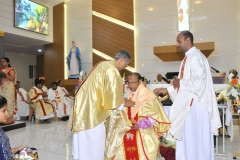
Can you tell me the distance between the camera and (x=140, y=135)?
8.63ft

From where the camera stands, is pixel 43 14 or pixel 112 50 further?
pixel 43 14

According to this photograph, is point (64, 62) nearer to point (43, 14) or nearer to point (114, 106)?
point (43, 14)

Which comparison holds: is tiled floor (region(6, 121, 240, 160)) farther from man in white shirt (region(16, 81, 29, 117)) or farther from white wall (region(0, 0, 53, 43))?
white wall (region(0, 0, 53, 43))

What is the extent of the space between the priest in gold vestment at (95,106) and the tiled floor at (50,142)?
1142 mm

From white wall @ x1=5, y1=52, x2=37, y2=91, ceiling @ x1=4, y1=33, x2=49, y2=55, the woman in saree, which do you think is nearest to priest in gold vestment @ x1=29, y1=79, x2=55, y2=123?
the woman in saree

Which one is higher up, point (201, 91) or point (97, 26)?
point (97, 26)

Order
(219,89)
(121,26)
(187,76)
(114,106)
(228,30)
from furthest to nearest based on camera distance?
(121,26), (228,30), (219,89), (187,76), (114,106)

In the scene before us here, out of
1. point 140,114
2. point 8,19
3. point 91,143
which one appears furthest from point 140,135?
point 8,19

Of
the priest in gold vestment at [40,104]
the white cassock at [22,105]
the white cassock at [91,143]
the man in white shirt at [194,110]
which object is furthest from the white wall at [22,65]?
the man in white shirt at [194,110]

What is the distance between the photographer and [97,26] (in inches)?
380

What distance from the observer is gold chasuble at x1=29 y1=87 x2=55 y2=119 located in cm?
662

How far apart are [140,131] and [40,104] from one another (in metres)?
4.88

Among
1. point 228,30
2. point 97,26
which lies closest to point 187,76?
point 228,30

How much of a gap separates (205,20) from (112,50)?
391 centimetres
